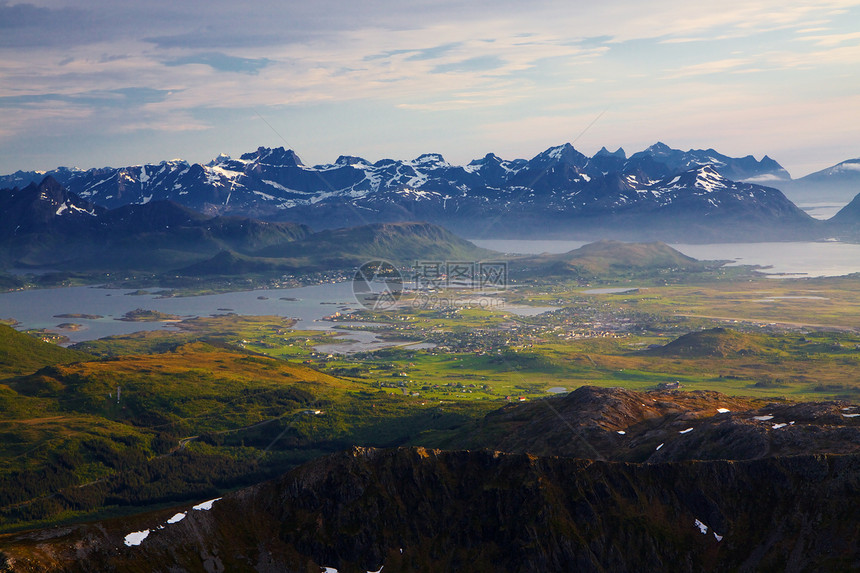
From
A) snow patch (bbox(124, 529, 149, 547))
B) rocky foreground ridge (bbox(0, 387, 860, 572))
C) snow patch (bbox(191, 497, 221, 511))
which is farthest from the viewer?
snow patch (bbox(191, 497, 221, 511))

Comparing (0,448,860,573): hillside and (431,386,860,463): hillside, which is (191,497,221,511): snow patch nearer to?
(0,448,860,573): hillside

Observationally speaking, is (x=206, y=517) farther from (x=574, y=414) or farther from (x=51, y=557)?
(x=574, y=414)

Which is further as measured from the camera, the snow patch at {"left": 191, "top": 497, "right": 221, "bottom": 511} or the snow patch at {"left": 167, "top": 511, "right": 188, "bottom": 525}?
the snow patch at {"left": 191, "top": 497, "right": 221, "bottom": 511}

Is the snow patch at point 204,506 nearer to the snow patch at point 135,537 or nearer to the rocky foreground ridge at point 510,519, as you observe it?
the rocky foreground ridge at point 510,519

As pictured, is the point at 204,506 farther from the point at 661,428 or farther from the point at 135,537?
the point at 661,428

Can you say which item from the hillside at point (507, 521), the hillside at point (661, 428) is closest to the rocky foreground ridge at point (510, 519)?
the hillside at point (507, 521)

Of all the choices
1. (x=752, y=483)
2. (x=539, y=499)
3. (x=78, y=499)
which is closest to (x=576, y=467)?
(x=539, y=499)

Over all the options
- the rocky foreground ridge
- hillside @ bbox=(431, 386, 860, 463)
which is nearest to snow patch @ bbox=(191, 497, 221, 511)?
the rocky foreground ridge
